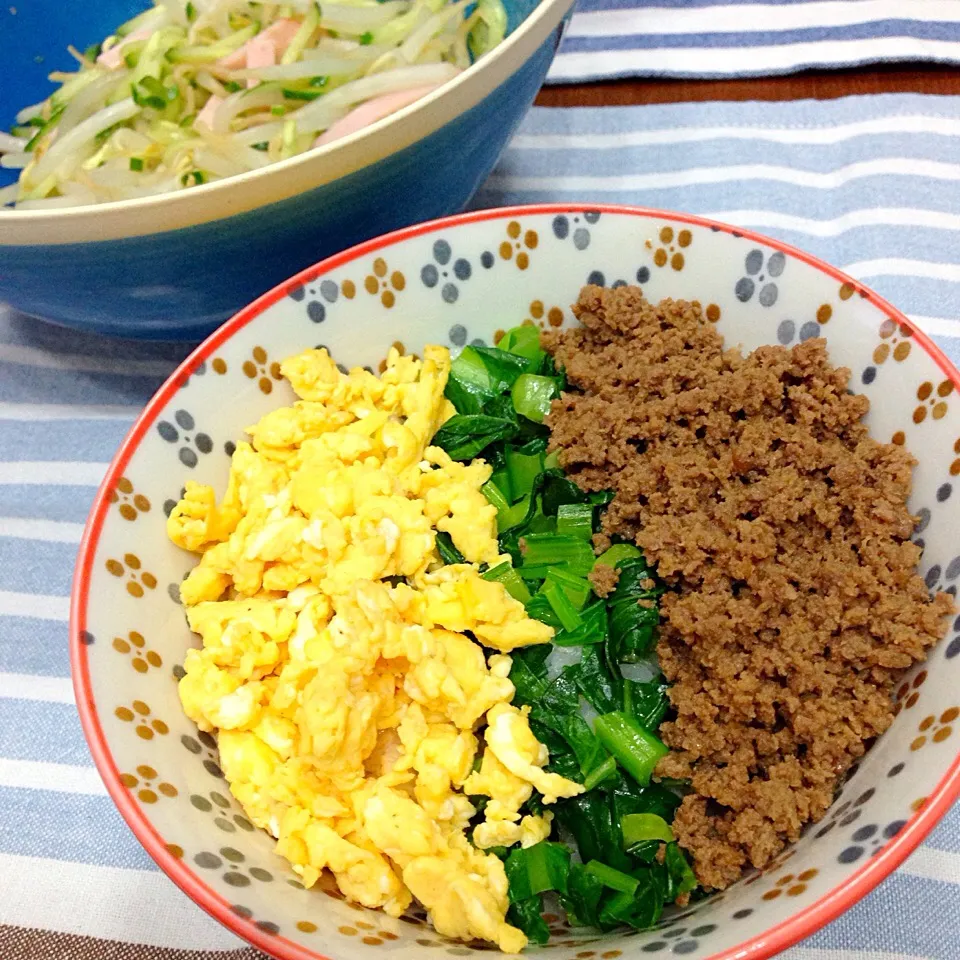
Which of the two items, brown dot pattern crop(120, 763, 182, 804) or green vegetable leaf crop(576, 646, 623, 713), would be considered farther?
green vegetable leaf crop(576, 646, 623, 713)

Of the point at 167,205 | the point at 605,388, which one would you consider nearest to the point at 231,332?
the point at 167,205

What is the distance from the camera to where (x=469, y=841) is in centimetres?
127

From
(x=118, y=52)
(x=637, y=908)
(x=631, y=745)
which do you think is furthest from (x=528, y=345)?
(x=118, y=52)

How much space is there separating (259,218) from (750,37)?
6.12 feet

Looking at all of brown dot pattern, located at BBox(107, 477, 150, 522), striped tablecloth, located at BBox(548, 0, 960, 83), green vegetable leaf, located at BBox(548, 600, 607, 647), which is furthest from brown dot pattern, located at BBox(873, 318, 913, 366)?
striped tablecloth, located at BBox(548, 0, 960, 83)

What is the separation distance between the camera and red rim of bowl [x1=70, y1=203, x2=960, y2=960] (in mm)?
952

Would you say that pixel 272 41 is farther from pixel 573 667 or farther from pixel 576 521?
pixel 573 667

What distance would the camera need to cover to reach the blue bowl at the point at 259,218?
1.31 m

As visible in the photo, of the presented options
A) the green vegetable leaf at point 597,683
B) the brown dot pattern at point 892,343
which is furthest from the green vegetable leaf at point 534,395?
the brown dot pattern at point 892,343

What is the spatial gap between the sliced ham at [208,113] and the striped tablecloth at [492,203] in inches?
22.8

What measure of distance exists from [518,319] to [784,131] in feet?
4.08

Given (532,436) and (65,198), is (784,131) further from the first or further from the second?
(65,198)

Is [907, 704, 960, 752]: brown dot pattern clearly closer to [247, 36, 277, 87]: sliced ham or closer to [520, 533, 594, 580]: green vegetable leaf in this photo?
[520, 533, 594, 580]: green vegetable leaf

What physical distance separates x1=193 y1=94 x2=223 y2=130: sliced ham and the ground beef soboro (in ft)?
3.12
